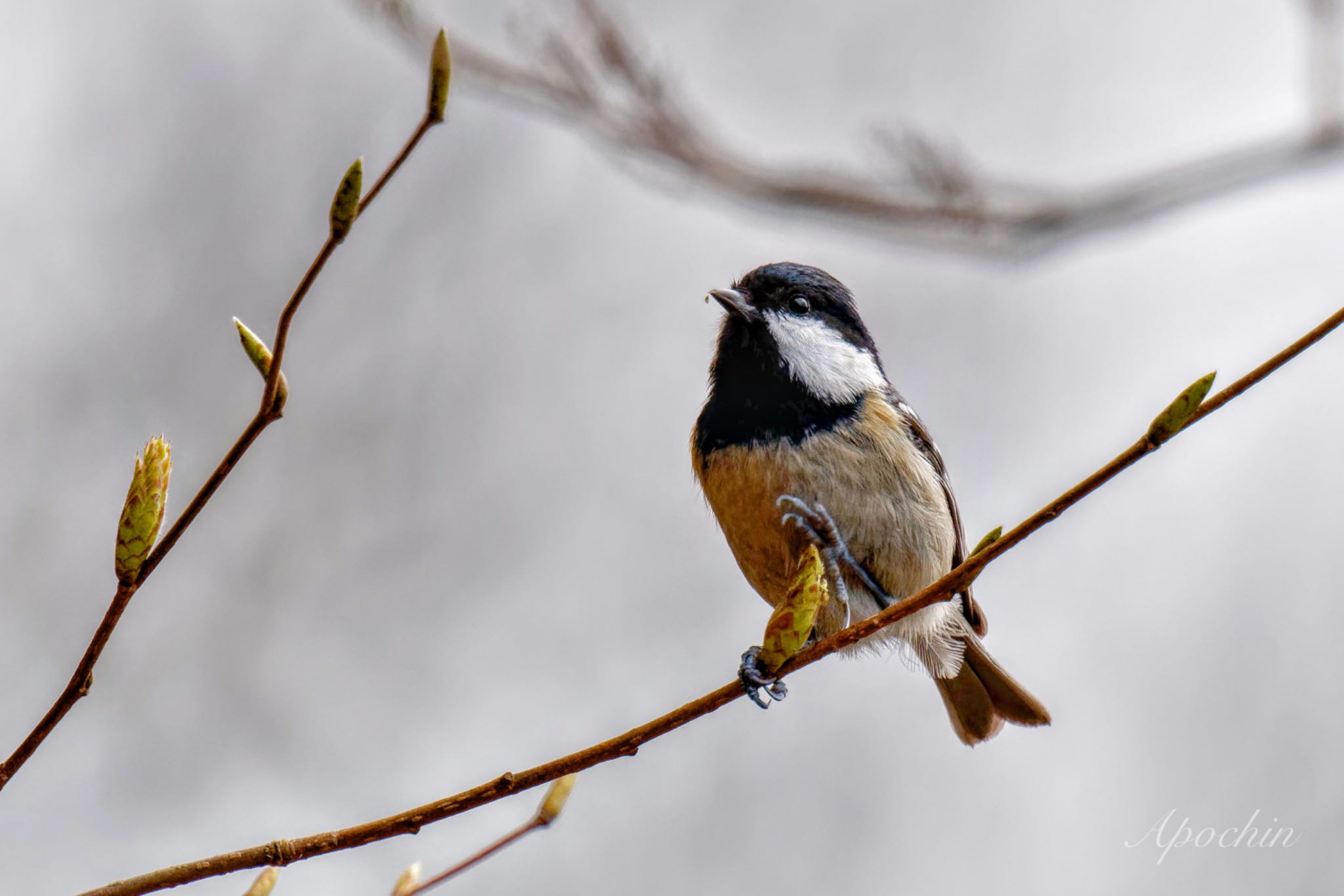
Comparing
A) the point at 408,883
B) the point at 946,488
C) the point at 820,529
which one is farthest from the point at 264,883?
the point at 946,488

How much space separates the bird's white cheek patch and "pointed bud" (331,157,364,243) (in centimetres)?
215

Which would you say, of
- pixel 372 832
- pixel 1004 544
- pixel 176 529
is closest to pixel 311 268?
pixel 176 529

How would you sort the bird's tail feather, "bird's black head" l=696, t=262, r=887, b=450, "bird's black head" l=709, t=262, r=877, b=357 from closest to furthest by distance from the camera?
1. "bird's black head" l=696, t=262, r=887, b=450
2. "bird's black head" l=709, t=262, r=877, b=357
3. the bird's tail feather

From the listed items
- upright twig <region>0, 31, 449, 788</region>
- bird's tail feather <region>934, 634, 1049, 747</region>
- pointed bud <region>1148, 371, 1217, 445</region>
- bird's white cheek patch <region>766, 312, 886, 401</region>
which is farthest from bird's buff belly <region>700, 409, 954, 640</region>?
upright twig <region>0, 31, 449, 788</region>

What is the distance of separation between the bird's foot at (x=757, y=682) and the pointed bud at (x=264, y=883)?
853 millimetres

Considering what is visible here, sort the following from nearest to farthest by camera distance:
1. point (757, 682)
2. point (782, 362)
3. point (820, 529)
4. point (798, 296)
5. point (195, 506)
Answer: point (195, 506) < point (757, 682) < point (820, 529) < point (782, 362) < point (798, 296)

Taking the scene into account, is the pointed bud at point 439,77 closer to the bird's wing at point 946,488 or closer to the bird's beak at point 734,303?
the bird's beak at point 734,303

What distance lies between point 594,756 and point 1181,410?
94 centimetres

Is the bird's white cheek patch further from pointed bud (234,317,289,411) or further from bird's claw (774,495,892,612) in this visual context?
pointed bud (234,317,289,411)

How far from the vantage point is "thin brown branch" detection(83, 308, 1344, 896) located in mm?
1454

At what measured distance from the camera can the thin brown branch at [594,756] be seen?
1.45 meters

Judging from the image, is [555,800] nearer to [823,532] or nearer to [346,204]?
[346,204]

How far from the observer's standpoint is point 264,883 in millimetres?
1822

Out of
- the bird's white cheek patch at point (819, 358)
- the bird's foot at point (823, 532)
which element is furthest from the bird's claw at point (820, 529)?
the bird's white cheek patch at point (819, 358)
